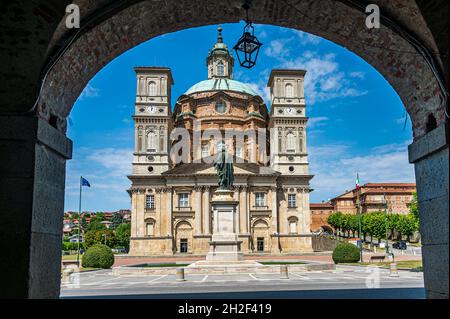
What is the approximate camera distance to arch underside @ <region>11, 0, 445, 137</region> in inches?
276

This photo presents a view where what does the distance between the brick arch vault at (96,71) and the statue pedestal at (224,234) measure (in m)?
17.7

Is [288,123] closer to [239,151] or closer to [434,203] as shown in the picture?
[239,151]

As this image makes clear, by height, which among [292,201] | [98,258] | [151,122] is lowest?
[98,258]

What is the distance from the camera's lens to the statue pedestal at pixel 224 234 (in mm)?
24703

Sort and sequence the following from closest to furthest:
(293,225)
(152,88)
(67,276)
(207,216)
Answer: (67,276)
(207,216)
(293,225)
(152,88)

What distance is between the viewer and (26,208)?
6.06 m

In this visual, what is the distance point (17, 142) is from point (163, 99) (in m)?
57.0

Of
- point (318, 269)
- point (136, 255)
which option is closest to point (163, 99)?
point (136, 255)

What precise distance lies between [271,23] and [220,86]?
65.2 metres

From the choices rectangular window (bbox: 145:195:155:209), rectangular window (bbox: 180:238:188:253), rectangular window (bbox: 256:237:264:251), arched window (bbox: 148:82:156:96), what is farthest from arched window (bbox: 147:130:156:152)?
rectangular window (bbox: 256:237:264:251)

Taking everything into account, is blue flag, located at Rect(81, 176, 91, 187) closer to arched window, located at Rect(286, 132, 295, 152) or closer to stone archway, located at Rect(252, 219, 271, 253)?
stone archway, located at Rect(252, 219, 271, 253)

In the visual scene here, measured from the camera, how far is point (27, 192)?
20.0 ft

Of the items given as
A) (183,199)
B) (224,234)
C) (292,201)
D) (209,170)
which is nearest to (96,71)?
(224,234)
